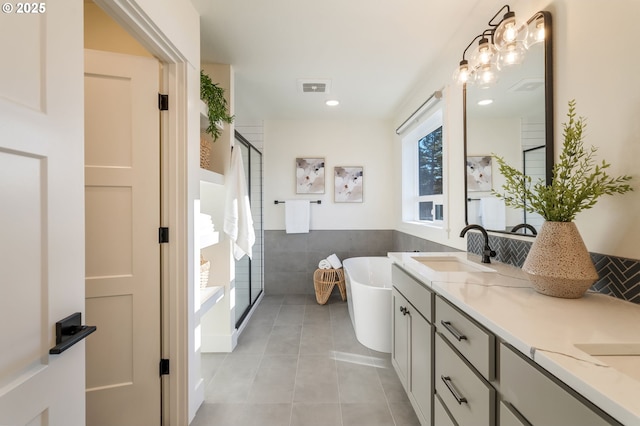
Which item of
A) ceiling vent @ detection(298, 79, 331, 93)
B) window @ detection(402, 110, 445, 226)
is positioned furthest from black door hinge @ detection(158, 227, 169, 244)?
window @ detection(402, 110, 445, 226)

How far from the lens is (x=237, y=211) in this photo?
92.7 inches

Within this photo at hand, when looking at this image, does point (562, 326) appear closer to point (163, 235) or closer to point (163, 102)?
point (163, 235)

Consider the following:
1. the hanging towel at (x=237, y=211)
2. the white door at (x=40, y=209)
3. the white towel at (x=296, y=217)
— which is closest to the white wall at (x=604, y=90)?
the white door at (x=40, y=209)

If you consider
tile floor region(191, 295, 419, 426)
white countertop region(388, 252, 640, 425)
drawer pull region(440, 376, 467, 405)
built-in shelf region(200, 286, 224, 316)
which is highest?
white countertop region(388, 252, 640, 425)

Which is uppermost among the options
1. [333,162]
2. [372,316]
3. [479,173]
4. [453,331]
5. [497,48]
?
[497,48]

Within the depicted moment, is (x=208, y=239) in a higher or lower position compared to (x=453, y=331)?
higher

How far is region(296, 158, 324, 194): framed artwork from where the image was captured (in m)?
3.97

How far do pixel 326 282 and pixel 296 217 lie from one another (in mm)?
1001

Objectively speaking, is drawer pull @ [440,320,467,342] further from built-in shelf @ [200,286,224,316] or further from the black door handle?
built-in shelf @ [200,286,224,316]

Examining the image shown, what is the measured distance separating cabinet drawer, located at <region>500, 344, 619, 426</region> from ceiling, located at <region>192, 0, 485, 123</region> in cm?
196

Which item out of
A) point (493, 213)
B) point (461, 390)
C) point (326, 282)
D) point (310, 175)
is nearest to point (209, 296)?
point (461, 390)

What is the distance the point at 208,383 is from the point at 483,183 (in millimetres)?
2438

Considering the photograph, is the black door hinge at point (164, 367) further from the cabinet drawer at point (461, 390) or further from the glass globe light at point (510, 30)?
the glass globe light at point (510, 30)

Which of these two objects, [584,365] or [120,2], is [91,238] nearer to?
[120,2]
